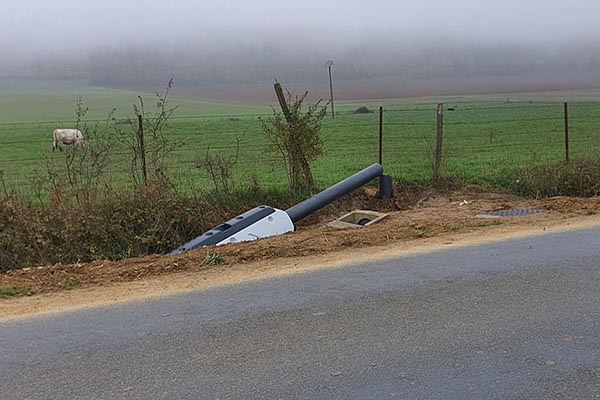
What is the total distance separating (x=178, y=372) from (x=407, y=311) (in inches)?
78.7

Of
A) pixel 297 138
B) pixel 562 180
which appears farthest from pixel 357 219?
pixel 562 180

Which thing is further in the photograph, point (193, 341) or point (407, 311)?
point (407, 311)

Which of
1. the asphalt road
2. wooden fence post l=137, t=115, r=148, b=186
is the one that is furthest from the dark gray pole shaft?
the asphalt road

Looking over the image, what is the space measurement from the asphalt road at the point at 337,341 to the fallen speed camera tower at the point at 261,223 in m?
2.33

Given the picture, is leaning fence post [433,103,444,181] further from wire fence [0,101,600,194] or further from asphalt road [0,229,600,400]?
asphalt road [0,229,600,400]

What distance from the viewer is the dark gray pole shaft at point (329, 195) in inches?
400

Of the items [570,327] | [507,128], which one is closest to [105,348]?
[570,327]

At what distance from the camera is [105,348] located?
4824 millimetres

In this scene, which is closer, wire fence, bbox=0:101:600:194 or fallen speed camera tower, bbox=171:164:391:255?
fallen speed camera tower, bbox=171:164:391:255

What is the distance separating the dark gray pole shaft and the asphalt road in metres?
3.55

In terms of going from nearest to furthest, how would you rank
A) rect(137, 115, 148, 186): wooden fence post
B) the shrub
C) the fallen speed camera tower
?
the fallen speed camera tower, rect(137, 115, 148, 186): wooden fence post, the shrub

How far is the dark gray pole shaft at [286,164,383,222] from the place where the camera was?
10.1m

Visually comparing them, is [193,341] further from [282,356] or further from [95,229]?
[95,229]

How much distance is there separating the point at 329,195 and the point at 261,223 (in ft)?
5.85
